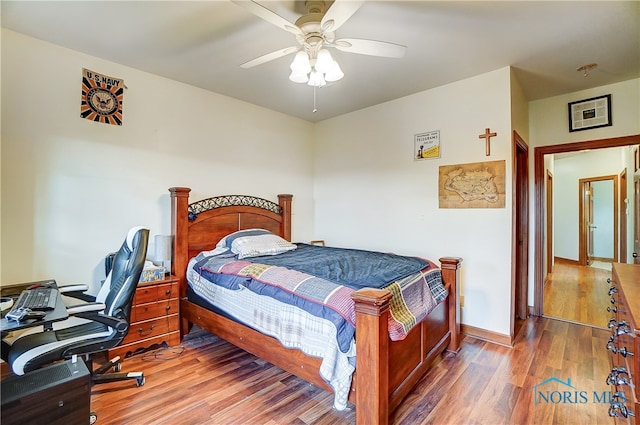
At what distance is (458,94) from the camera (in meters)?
3.17

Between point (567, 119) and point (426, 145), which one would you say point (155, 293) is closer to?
point (426, 145)

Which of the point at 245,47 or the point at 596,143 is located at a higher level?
the point at 245,47

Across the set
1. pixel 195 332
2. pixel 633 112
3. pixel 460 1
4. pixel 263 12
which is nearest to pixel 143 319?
pixel 195 332

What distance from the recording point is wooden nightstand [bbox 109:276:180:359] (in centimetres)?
253

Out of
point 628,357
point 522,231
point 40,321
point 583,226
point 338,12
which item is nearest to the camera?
point 628,357

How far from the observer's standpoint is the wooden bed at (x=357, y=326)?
155 cm

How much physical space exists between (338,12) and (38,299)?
236 cm

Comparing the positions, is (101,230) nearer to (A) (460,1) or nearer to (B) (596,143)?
(A) (460,1)

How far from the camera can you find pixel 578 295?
4.39 m

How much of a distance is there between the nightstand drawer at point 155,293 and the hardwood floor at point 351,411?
48 cm

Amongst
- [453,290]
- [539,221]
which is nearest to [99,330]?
[453,290]

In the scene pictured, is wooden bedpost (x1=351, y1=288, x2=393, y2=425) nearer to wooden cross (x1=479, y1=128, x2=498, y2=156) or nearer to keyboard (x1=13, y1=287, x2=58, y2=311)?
keyboard (x1=13, y1=287, x2=58, y2=311)

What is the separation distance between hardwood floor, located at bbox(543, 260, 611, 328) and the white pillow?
344cm

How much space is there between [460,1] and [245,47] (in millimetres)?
1660
